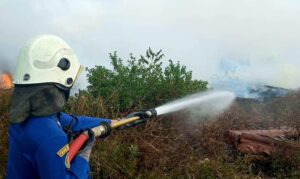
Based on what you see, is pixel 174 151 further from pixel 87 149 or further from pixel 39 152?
pixel 39 152

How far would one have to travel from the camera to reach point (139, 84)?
258 inches

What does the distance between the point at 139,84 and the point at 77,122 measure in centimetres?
343

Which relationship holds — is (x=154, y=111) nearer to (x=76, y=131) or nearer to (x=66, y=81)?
(x=76, y=131)

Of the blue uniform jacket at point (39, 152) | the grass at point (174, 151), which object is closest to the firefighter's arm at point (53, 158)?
the blue uniform jacket at point (39, 152)

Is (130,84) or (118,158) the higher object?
(130,84)

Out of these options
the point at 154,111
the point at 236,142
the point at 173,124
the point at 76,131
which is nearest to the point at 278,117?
the point at 236,142

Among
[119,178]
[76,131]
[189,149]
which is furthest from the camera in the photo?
[189,149]

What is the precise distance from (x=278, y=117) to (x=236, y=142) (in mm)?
1509

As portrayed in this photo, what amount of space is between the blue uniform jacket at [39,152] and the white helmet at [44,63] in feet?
0.71

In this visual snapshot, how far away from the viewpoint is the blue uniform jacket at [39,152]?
2363 millimetres

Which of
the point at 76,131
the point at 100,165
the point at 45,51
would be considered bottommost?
the point at 100,165

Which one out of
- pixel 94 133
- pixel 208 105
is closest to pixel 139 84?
pixel 208 105

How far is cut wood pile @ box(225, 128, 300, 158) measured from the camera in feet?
18.1

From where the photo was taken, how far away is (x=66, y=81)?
2.62 m
